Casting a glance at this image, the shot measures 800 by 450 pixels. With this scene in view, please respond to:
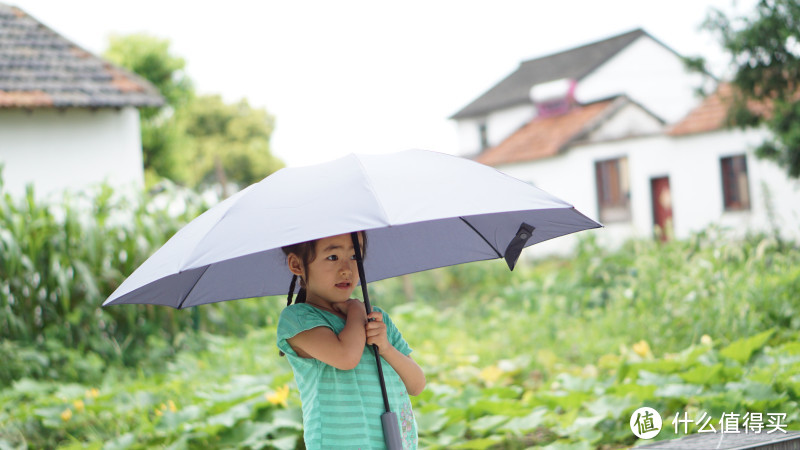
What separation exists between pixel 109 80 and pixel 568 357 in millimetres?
8765

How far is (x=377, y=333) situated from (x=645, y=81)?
890 inches

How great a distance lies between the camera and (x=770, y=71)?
9.90 metres

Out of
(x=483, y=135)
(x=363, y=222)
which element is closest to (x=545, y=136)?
(x=483, y=135)

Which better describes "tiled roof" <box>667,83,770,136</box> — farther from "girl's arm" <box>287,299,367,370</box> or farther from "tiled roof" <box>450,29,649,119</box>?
"girl's arm" <box>287,299,367,370</box>

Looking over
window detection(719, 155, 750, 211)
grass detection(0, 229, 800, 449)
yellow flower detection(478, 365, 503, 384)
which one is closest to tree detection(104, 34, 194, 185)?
window detection(719, 155, 750, 211)

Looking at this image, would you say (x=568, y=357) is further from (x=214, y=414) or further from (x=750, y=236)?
(x=750, y=236)

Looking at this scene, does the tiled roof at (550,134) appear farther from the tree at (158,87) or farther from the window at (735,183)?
the tree at (158,87)

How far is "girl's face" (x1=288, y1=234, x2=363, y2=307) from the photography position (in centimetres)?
206

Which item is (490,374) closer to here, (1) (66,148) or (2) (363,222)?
(2) (363,222)

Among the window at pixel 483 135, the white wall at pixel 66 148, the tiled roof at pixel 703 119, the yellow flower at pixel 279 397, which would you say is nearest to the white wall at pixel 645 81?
the window at pixel 483 135

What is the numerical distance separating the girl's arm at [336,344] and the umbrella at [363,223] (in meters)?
0.16

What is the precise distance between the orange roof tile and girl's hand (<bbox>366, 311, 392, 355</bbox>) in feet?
61.4

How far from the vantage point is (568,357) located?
5.60m

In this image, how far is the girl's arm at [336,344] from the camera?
1.98 metres
